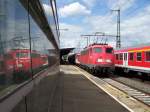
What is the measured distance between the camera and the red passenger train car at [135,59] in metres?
29.9

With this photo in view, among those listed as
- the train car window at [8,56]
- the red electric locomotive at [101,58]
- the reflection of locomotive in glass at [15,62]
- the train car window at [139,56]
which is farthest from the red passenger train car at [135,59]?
the train car window at [8,56]

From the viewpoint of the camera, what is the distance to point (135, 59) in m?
33.3

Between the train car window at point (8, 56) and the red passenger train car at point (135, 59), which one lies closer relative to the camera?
the train car window at point (8, 56)

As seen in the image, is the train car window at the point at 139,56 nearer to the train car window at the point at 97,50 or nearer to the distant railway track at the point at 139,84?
the distant railway track at the point at 139,84

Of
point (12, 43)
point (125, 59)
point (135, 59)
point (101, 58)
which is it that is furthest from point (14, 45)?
point (125, 59)

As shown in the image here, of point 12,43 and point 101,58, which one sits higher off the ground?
point 101,58

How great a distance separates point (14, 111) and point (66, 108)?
1134 cm

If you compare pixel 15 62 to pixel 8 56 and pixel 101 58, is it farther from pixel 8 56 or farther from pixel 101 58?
pixel 101 58

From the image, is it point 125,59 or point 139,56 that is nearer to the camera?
point 139,56

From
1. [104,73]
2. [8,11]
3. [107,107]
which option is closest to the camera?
[8,11]

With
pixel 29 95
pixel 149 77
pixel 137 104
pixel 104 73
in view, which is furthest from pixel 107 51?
pixel 29 95

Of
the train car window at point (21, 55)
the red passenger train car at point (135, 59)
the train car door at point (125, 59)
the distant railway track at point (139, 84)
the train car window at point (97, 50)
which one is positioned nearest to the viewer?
the train car window at point (21, 55)

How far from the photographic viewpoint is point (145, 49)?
1195 inches

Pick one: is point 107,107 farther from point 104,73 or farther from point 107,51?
point 104,73
